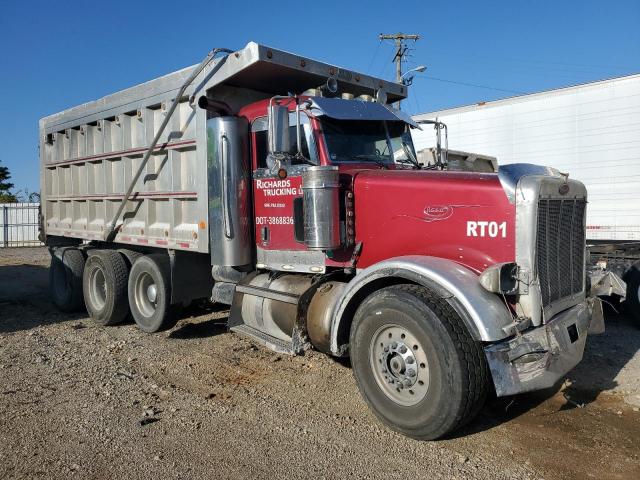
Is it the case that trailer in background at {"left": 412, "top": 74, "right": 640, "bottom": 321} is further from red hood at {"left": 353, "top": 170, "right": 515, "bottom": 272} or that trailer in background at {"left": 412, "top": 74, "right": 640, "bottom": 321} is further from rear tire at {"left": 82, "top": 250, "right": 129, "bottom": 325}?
rear tire at {"left": 82, "top": 250, "right": 129, "bottom": 325}

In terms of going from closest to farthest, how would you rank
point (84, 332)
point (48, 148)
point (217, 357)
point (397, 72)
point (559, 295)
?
point (559, 295), point (217, 357), point (84, 332), point (48, 148), point (397, 72)

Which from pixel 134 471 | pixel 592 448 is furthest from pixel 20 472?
pixel 592 448

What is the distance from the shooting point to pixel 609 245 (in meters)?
8.08

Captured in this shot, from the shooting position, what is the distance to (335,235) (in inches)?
192

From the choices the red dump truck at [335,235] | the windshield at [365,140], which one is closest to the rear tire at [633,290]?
the red dump truck at [335,235]

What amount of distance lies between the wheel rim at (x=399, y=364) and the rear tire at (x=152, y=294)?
3.60 metres

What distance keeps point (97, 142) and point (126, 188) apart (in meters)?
1.16

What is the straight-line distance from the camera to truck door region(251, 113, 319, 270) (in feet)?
17.4

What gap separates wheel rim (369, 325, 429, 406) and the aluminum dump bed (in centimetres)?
283

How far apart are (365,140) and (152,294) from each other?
3.71 m

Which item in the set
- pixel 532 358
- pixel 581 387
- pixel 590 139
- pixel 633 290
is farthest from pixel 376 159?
pixel 590 139

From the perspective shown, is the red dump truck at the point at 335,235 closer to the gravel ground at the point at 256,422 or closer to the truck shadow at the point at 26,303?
the gravel ground at the point at 256,422

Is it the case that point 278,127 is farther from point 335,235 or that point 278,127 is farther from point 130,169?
point 130,169

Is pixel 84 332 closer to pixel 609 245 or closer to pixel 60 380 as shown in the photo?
pixel 60 380
